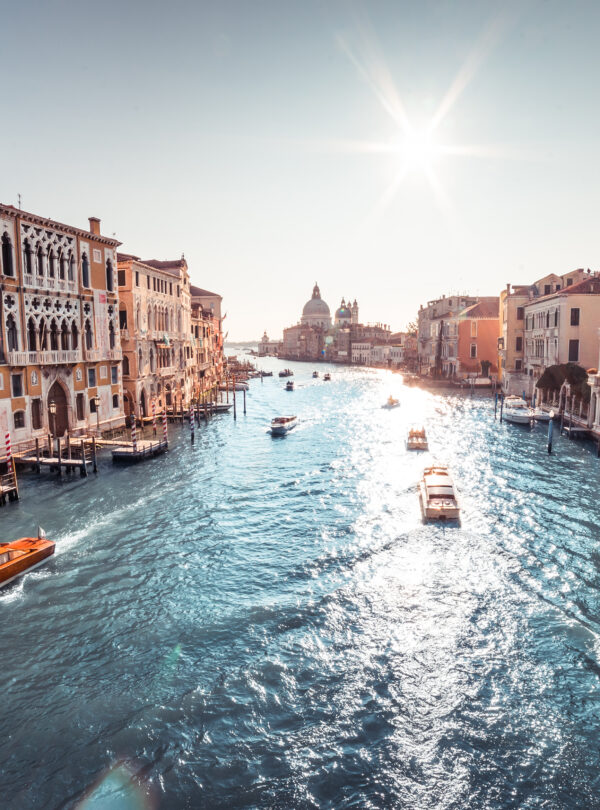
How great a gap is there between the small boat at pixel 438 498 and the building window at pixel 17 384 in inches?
863

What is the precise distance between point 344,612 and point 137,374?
33.5 m

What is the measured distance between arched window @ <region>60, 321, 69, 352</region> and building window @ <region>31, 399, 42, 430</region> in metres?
4.17

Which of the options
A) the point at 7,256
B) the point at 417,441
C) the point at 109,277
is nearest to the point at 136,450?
the point at 7,256

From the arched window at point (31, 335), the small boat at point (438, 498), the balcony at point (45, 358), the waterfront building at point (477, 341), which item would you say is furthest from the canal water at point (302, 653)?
the waterfront building at point (477, 341)

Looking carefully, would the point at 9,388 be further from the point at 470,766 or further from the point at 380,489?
the point at 470,766

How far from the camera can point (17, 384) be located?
1202 inches

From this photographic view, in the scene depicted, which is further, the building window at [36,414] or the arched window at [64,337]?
the arched window at [64,337]

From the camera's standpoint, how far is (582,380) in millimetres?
43719

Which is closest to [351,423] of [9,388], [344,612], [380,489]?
[380,489]

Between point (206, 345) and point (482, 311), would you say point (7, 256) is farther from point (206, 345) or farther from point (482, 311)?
point (482, 311)

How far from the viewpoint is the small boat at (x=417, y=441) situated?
38.0m

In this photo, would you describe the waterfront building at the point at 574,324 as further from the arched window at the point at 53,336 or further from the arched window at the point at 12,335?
the arched window at the point at 12,335

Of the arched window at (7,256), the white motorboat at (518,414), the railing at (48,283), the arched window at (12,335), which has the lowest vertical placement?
the white motorboat at (518,414)

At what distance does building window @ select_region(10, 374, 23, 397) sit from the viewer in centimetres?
3016
